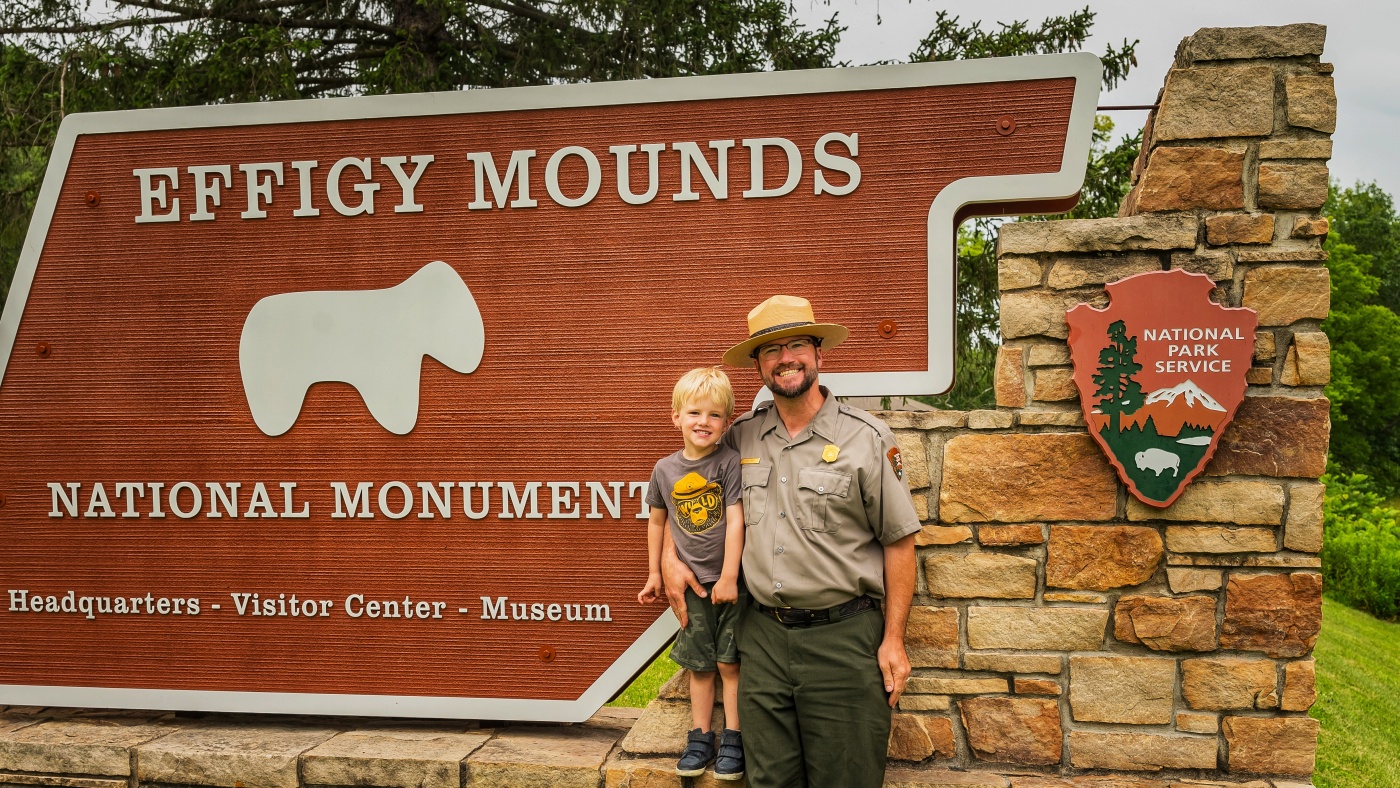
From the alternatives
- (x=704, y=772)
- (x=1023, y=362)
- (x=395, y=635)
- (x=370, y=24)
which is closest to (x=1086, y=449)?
(x=1023, y=362)

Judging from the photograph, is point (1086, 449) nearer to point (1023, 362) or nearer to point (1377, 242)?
point (1023, 362)

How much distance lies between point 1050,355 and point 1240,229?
2.25 ft

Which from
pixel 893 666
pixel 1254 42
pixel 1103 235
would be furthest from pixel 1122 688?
pixel 1254 42

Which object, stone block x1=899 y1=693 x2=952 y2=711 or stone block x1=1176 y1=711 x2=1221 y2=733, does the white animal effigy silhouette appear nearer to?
stone block x1=899 y1=693 x2=952 y2=711

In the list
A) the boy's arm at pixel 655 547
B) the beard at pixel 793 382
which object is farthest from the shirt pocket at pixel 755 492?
the boy's arm at pixel 655 547

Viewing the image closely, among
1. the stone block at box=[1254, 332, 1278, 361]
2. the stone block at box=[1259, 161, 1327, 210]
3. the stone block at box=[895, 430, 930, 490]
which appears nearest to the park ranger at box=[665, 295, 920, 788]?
the stone block at box=[895, 430, 930, 490]

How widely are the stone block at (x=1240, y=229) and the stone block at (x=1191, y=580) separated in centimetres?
103

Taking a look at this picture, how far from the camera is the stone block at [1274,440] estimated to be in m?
3.00

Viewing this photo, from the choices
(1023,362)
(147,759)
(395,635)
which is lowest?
(147,759)

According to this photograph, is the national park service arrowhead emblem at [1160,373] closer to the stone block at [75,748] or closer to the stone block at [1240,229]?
the stone block at [1240,229]

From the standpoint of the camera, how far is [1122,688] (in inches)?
123

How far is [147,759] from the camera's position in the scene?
354 cm

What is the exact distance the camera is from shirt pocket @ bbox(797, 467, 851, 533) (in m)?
2.79

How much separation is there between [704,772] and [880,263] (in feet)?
5.86
